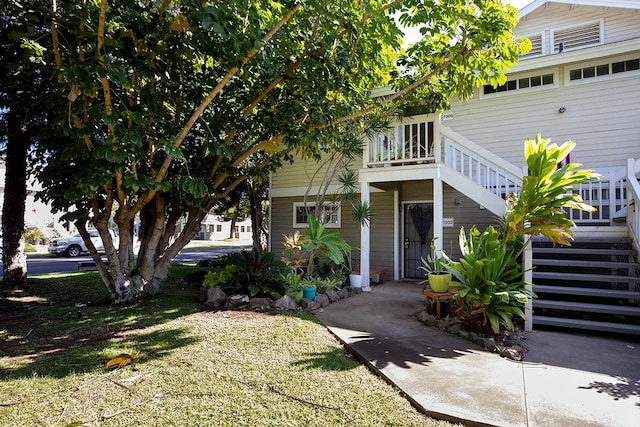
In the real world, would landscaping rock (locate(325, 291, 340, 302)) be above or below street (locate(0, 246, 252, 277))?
above

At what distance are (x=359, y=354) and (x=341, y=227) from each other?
6.74 m

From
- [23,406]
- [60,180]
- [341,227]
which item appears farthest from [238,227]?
[23,406]

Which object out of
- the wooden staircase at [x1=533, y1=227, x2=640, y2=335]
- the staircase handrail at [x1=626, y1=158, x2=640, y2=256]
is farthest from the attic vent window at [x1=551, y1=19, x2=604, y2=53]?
the wooden staircase at [x1=533, y1=227, x2=640, y2=335]

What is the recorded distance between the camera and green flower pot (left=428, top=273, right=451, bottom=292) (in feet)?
18.0

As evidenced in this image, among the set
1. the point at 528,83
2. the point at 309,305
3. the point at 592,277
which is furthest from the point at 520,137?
the point at 309,305

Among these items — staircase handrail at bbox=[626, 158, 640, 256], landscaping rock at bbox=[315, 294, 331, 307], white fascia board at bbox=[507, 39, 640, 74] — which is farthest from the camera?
white fascia board at bbox=[507, 39, 640, 74]

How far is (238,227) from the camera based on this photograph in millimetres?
52688

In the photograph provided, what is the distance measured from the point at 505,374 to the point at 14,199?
10223 mm

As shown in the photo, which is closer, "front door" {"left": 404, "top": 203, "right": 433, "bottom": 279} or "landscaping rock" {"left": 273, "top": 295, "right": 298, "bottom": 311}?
"landscaping rock" {"left": 273, "top": 295, "right": 298, "bottom": 311}

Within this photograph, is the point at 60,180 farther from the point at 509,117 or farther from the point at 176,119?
the point at 509,117

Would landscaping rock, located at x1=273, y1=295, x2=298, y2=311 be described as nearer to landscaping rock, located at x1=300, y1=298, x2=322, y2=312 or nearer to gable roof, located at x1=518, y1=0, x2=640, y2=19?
landscaping rock, located at x1=300, y1=298, x2=322, y2=312

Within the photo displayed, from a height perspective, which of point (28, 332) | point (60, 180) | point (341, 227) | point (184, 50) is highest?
point (184, 50)

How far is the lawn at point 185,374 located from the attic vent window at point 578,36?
922 centimetres

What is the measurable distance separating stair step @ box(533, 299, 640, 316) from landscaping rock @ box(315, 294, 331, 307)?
3440 mm
